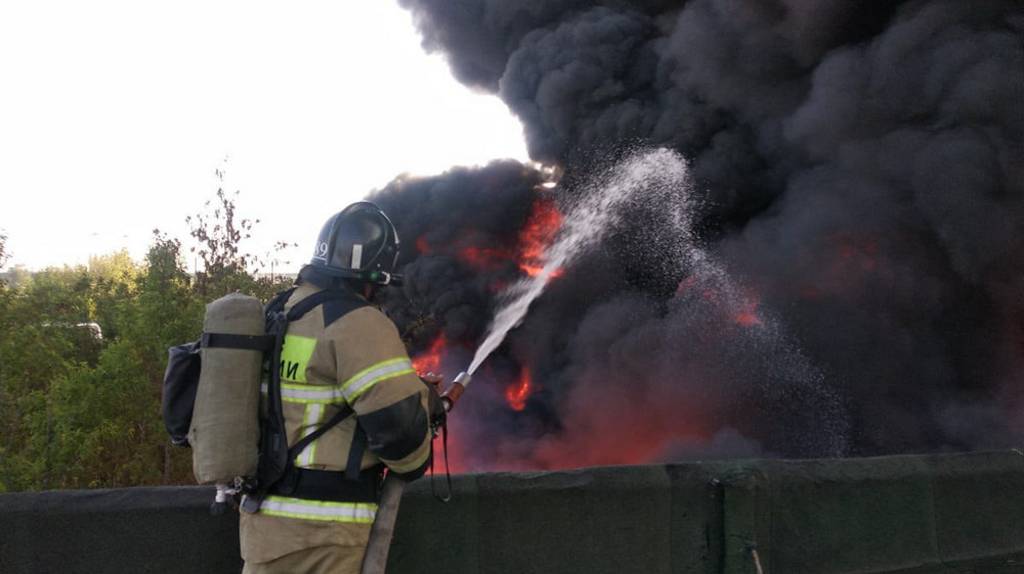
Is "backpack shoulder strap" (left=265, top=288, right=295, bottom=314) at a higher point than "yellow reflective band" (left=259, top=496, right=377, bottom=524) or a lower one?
higher

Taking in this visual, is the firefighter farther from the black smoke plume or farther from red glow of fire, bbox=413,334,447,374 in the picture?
red glow of fire, bbox=413,334,447,374

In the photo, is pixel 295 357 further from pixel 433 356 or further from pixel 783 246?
pixel 433 356

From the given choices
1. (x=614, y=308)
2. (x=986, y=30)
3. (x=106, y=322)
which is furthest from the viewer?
(x=614, y=308)

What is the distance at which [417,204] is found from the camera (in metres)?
19.7

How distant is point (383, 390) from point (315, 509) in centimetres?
47

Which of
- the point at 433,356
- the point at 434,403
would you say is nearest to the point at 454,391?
the point at 434,403

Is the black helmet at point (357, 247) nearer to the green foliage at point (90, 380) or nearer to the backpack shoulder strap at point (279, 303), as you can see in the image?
the backpack shoulder strap at point (279, 303)

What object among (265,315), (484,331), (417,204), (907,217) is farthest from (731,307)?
(265,315)

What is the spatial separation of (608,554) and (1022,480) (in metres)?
2.51

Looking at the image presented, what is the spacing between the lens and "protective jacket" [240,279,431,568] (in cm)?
243

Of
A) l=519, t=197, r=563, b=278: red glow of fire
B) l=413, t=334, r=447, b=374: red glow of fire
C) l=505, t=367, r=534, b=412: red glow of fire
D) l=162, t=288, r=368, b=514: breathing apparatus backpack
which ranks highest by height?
l=519, t=197, r=563, b=278: red glow of fire

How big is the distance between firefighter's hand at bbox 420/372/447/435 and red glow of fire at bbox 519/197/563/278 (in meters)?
16.8

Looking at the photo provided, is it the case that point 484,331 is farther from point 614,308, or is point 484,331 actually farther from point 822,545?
point 822,545

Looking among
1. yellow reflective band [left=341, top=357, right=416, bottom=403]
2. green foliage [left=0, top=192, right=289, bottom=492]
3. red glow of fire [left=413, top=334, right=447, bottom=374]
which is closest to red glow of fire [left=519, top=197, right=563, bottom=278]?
red glow of fire [left=413, top=334, right=447, bottom=374]
